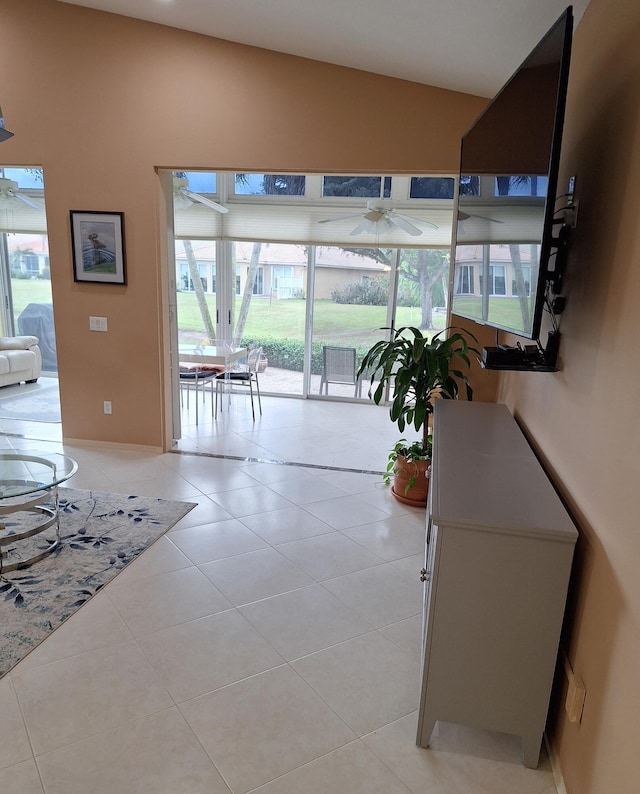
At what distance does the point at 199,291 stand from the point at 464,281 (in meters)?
4.93

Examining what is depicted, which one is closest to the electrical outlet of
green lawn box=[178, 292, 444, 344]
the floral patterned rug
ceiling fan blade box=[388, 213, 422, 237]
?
the floral patterned rug

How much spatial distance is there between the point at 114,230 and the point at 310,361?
3398 millimetres

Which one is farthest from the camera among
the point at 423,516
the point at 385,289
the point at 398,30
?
the point at 385,289

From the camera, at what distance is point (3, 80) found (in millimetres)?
4160

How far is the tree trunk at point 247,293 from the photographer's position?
23.1ft

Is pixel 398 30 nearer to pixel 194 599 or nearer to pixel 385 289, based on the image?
pixel 194 599

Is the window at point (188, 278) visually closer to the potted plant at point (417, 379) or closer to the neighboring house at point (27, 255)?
the neighboring house at point (27, 255)

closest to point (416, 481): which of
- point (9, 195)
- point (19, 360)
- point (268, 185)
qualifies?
point (268, 185)

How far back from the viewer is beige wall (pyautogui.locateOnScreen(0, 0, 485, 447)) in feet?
12.4

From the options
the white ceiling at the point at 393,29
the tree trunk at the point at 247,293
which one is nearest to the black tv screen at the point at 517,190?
the white ceiling at the point at 393,29

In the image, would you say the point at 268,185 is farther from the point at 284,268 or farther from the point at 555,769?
the point at 555,769

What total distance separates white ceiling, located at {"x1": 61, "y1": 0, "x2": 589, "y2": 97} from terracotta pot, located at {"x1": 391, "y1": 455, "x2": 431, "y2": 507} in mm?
2404

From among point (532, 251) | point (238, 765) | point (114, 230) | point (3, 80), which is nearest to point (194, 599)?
point (238, 765)

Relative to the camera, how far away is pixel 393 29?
2.91 m
